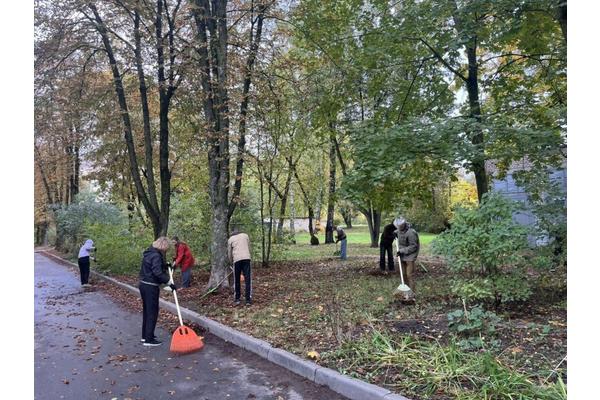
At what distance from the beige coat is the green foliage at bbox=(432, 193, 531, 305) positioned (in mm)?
3999

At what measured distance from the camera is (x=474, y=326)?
5766mm

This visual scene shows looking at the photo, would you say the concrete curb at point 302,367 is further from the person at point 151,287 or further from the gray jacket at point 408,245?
the gray jacket at point 408,245

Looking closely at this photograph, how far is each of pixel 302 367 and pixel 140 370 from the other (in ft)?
7.34

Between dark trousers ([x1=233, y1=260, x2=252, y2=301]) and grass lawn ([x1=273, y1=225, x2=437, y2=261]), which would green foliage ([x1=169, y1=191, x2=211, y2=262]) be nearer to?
grass lawn ([x1=273, y1=225, x2=437, y2=261])

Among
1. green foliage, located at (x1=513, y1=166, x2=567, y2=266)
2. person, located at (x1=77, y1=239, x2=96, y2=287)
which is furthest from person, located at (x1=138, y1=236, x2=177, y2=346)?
person, located at (x1=77, y1=239, x2=96, y2=287)

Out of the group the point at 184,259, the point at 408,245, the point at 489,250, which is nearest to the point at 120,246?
the point at 184,259

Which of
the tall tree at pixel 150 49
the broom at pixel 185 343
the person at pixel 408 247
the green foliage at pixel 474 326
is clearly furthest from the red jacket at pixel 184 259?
the green foliage at pixel 474 326

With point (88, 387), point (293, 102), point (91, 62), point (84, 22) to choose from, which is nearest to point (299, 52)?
point (293, 102)

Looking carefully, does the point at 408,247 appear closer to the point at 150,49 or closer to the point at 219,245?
the point at 219,245

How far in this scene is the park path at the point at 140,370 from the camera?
5098 millimetres

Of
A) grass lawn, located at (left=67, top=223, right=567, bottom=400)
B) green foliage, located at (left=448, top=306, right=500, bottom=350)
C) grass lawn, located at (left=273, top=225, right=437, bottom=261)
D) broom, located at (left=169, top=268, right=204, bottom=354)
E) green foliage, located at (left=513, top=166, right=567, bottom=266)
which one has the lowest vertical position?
grass lawn, located at (left=273, top=225, right=437, bottom=261)

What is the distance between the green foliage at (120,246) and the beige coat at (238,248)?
30.9 ft

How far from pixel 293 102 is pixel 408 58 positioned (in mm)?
3632

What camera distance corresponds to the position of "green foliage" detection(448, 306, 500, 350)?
568 cm
